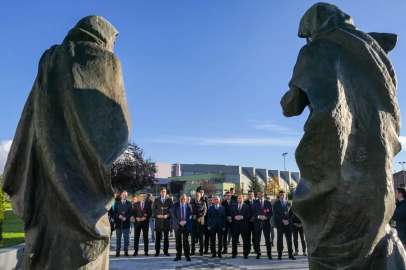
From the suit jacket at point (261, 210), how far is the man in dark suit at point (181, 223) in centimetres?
221

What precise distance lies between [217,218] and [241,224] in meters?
0.86

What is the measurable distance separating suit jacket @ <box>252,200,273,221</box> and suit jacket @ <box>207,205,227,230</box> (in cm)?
103

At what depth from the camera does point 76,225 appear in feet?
8.05

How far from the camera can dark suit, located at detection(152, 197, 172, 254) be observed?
1107 cm

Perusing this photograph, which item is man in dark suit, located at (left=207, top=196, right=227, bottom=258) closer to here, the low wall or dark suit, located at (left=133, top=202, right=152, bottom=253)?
dark suit, located at (left=133, top=202, right=152, bottom=253)

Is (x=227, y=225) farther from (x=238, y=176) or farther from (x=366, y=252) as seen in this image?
(x=238, y=176)

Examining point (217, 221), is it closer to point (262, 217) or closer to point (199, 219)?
point (199, 219)

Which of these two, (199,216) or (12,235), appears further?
(12,235)

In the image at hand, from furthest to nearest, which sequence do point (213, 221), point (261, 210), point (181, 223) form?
point (261, 210)
point (213, 221)
point (181, 223)

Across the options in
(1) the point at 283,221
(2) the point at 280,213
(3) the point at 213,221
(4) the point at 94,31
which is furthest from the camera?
(3) the point at 213,221

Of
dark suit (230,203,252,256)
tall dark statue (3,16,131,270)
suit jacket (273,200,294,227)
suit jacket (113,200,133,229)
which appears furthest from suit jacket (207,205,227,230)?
tall dark statue (3,16,131,270)

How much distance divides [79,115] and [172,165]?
8783cm

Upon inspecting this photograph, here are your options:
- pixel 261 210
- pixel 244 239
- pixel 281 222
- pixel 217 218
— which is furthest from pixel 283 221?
pixel 217 218

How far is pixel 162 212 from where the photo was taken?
1135 centimetres
